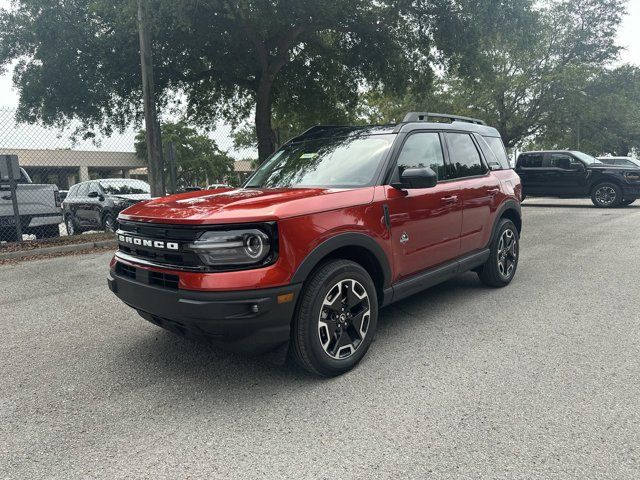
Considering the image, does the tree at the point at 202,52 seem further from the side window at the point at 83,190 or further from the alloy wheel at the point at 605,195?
the alloy wheel at the point at 605,195

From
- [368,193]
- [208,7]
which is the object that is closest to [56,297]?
[368,193]

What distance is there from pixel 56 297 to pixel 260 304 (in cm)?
407

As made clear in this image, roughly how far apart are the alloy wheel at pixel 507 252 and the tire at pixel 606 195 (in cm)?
1219

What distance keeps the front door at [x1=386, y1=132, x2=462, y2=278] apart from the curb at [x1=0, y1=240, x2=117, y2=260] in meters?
7.58

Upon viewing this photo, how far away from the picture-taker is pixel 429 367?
325 cm

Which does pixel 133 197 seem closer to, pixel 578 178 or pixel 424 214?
pixel 424 214

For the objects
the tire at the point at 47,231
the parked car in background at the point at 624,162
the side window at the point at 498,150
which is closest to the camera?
the side window at the point at 498,150

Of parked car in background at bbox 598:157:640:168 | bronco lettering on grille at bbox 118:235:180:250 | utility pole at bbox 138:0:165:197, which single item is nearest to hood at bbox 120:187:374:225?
bronco lettering on grille at bbox 118:235:180:250

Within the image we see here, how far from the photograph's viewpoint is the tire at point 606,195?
1502 centimetres

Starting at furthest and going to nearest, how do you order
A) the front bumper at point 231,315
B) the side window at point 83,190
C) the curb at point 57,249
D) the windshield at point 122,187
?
the side window at point 83,190 → the windshield at point 122,187 → the curb at point 57,249 → the front bumper at point 231,315

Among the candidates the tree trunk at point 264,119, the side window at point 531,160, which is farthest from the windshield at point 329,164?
the side window at point 531,160

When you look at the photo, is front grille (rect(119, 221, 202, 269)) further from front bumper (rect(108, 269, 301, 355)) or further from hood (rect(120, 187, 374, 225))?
front bumper (rect(108, 269, 301, 355))

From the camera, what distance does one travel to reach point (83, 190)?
12.0m

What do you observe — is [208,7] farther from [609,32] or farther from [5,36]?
[609,32]
